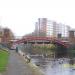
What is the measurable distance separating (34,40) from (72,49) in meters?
12.0

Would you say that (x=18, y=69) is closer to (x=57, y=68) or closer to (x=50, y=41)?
(x=57, y=68)

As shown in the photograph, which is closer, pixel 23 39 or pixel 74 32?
pixel 23 39

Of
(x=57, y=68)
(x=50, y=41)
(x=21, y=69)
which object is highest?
(x=50, y=41)

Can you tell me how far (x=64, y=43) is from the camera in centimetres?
10638

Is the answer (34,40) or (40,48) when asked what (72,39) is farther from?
(34,40)

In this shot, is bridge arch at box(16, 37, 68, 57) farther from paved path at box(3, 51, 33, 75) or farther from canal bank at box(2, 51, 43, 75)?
canal bank at box(2, 51, 43, 75)

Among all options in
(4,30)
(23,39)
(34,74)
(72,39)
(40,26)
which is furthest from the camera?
(40,26)

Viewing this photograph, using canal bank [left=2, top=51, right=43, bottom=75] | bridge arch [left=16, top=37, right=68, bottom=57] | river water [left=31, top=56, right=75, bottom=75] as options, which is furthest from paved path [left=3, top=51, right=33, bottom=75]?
bridge arch [left=16, top=37, right=68, bottom=57]

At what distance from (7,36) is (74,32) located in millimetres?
23151

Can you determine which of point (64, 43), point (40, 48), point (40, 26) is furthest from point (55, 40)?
point (40, 26)

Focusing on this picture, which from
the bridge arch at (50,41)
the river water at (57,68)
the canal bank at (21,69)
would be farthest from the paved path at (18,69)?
the bridge arch at (50,41)

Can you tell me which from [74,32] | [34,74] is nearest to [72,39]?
[74,32]

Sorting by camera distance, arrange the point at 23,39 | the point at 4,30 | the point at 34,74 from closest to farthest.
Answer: the point at 34,74, the point at 23,39, the point at 4,30

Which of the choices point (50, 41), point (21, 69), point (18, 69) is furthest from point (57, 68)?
point (50, 41)
